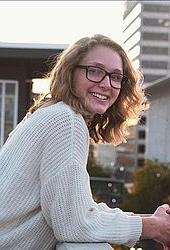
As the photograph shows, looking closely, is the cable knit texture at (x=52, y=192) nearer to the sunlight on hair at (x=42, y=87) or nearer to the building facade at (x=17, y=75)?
the sunlight on hair at (x=42, y=87)

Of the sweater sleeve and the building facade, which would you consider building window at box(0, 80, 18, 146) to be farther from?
the sweater sleeve

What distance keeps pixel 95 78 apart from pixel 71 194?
1.20ft

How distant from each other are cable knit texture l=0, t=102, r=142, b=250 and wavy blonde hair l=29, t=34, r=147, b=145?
0.21 feet

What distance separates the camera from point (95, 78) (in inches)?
80.3

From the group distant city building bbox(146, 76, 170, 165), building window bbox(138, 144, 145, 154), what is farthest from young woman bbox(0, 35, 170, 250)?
building window bbox(138, 144, 145, 154)

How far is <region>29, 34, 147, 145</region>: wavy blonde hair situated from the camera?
204cm

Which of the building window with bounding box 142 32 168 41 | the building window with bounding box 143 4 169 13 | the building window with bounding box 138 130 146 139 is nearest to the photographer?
the building window with bounding box 143 4 169 13

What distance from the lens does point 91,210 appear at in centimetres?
193

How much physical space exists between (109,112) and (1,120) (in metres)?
5.00

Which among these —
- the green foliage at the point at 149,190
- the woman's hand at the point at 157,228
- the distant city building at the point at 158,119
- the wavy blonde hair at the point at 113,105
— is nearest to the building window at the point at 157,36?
the distant city building at the point at 158,119

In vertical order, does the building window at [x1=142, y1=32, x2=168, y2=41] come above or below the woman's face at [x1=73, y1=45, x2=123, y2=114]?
above

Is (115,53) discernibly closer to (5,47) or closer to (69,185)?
(69,185)

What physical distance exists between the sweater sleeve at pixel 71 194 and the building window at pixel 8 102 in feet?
16.7

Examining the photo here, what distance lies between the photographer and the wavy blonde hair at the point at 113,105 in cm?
204
